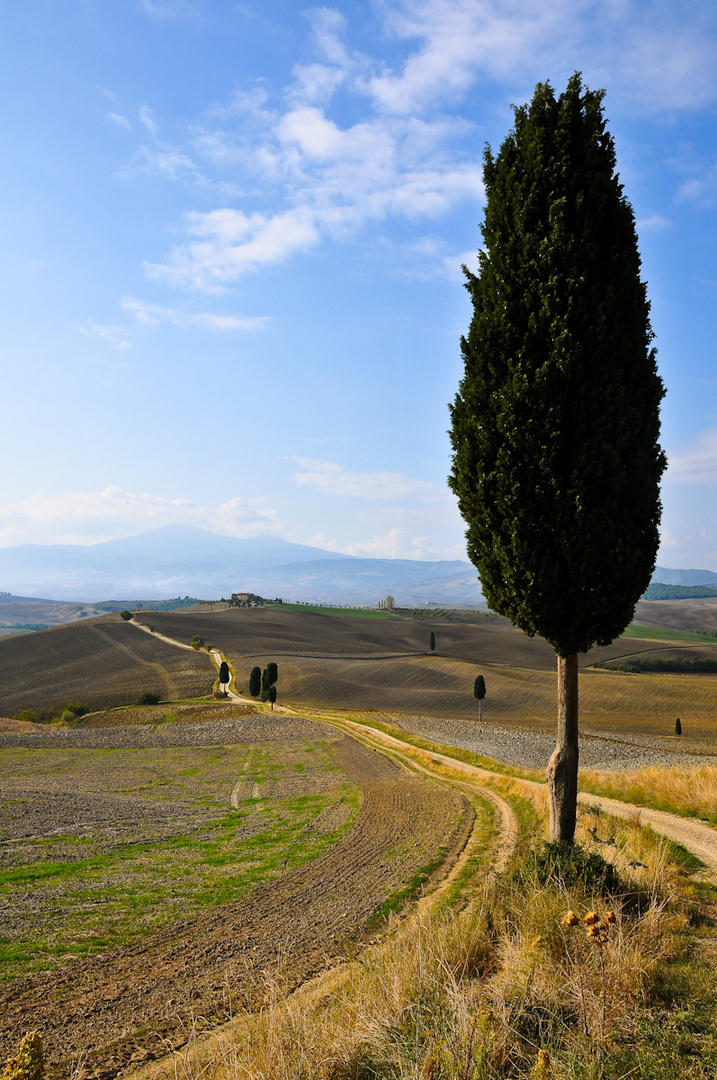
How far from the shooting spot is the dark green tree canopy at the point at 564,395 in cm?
930

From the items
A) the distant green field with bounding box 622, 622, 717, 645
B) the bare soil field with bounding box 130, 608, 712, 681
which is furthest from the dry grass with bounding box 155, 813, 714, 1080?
the distant green field with bounding box 622, 622, 717, 645

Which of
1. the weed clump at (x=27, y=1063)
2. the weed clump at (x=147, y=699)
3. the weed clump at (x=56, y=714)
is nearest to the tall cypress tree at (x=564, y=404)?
the weed clump at (x=27, y=1063)

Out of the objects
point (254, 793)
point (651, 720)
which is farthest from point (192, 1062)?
point (651, 720)

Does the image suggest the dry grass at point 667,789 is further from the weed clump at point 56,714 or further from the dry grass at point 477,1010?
the weed clump at point 56,714

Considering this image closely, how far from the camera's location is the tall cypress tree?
30.5ft

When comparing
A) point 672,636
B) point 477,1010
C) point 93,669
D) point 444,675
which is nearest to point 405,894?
point 477,1010

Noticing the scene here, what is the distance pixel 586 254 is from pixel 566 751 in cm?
760

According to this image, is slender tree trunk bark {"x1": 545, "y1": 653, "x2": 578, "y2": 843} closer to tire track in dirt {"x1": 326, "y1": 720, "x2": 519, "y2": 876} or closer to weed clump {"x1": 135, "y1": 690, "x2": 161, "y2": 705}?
tire track in dirt {"x1": 326, "y1": 720, "x2": 519, "y2": 876}

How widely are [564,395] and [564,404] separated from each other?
135 millimetres

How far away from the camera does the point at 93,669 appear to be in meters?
87.2

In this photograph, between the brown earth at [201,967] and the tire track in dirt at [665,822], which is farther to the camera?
the tire track in dirt at [665,822]

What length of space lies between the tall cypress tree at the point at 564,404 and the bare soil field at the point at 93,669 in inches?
2647

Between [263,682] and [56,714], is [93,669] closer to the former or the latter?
[56,714]

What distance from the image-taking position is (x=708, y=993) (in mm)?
5613
